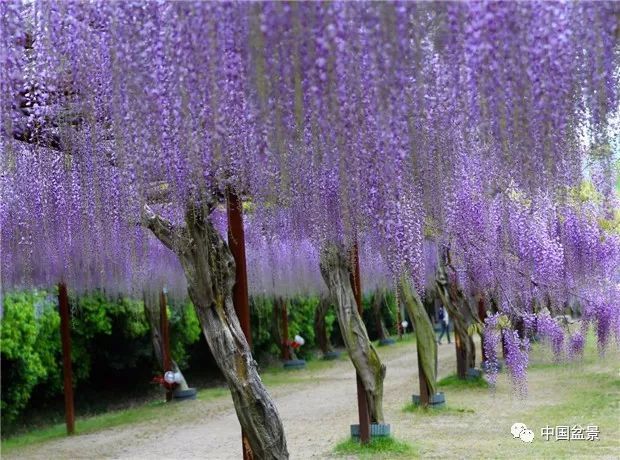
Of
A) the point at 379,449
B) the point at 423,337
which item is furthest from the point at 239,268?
the point at 423,337

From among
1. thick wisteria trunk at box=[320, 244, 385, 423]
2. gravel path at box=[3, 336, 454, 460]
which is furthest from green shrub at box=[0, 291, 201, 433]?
thick wisteria trunk at box=[320, 244, 385, 423]

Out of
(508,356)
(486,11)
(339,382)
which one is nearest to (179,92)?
(486,11)

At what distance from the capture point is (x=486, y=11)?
2871 mm

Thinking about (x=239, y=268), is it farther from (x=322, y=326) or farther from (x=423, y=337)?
(x=322, y=326)

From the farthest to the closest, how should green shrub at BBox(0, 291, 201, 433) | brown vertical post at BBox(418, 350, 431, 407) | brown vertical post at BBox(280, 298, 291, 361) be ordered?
brown vertical post at BBox(280, 298, 291, 361)
green shrub at BBox(0, 291, 201, 433)
brown vertical post at BBox(418, 350, 431, 407)

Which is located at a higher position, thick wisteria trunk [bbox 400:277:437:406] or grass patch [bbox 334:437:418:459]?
thick wisteria trunk [bbox 400:277:437:406]

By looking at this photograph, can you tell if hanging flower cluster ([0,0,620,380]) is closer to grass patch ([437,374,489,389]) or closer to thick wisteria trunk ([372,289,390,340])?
grass patch ([437,374,489,389])

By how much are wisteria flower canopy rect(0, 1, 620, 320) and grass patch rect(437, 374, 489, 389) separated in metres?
5.55

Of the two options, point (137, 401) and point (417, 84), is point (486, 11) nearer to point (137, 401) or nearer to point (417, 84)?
point (417, 84)

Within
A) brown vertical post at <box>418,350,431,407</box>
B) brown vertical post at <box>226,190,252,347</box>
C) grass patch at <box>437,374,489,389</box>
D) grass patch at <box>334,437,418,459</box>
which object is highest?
brown vertical post at <box>226,190,252,347</box>

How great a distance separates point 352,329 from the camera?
8.07m

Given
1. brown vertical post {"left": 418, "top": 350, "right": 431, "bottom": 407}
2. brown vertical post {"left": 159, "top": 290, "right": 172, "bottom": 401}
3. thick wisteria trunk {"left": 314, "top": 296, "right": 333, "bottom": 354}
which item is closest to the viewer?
brown vertical post {"left": 418, "top": 350, "right": 431, "bottom": 407}

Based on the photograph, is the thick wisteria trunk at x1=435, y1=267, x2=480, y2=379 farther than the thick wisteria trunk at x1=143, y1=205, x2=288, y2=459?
Yes

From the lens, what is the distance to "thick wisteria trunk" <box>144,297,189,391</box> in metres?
13.4
